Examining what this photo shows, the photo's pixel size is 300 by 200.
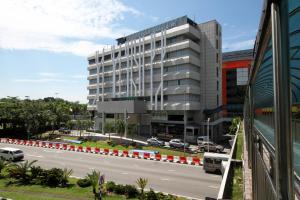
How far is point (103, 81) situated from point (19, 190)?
54.9m

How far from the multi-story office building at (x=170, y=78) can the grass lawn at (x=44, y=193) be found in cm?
3828

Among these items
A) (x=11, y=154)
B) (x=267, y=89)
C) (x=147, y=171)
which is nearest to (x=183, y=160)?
(x=147, y=171)

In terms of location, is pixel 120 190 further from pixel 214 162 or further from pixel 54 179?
pixel 214 162

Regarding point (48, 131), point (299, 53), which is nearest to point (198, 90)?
point (48, 131)

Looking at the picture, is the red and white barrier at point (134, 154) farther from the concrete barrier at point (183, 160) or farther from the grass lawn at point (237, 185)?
the grass lawn at point (237, 185)

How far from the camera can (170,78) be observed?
5866 cm

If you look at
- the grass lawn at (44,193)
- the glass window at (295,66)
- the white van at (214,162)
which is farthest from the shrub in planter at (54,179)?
the glass window at (295,66)

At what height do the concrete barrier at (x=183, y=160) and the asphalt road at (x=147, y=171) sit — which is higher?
the concrete barrier at (x=183, y=160)

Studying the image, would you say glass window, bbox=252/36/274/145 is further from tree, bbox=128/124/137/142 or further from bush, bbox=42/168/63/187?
tree, bbox=128/124/137/142

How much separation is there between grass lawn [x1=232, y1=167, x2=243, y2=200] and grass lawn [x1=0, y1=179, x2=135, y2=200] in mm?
7120

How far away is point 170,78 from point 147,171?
3418 cm

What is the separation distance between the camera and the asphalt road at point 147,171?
67.7ft

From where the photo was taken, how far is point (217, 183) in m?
22.0

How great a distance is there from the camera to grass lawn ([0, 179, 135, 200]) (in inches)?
721
